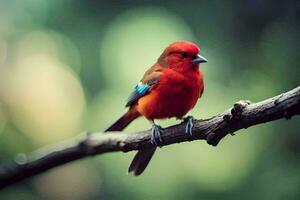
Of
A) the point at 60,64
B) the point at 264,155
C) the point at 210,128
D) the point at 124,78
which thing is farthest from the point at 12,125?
the point at 210,128

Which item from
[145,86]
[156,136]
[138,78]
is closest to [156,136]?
[156,136]

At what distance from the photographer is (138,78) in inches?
106

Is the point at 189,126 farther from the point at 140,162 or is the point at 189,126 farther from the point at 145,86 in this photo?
the point at 145,86

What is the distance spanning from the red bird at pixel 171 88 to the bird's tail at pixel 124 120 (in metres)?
0.11

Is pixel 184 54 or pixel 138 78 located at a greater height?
pixel 184 54

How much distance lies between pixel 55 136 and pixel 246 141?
1.22 metres

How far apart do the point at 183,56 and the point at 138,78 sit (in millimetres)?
622

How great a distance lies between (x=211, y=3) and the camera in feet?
11.2

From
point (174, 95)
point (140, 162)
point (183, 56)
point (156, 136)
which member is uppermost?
point (183, 56)

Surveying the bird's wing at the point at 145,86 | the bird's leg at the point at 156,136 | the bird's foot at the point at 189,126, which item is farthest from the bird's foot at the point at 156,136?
the bird's wing at the point at 145,86

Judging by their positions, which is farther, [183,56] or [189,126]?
[183,56]

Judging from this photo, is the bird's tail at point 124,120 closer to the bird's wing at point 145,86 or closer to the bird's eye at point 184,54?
the bird's wing at point 145,86

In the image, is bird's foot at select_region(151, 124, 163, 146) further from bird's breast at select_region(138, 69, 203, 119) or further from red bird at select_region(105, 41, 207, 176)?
bird's breast at select_region(138, 69, 203, 119)

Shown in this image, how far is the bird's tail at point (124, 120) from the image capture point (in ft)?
7.73
